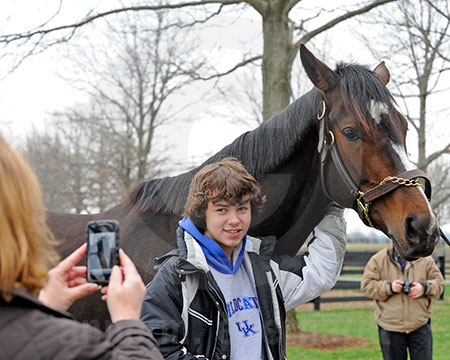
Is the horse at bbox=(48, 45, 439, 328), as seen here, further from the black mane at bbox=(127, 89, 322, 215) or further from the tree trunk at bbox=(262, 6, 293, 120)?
the tree trunk at bbox=(262, 6, 293, 120)

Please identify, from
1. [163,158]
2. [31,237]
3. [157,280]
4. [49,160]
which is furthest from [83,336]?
[49,160]

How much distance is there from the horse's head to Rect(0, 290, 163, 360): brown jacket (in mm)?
1737

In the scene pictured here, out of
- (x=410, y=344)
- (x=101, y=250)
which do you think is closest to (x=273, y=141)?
(x=101, y=250)

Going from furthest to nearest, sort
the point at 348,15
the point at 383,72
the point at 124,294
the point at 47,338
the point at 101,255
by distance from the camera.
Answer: the point at 348,15, the point at 383,72, the point at 101,255, the point at 124,294, the point at 47,338

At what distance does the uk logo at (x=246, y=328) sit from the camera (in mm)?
2244

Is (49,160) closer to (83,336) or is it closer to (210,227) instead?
(210,227)

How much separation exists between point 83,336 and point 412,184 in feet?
6.47

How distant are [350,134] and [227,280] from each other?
1.14 meters

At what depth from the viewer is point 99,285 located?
1487 millimetres

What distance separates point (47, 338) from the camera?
3.62 feet

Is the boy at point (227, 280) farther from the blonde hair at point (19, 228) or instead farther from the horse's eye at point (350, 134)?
the blonde hair at point (19, 228)

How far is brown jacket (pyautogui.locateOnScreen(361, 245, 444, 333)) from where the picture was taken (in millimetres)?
5293

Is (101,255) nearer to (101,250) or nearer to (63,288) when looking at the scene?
(101,250)

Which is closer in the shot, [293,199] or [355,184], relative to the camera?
[355,184]
